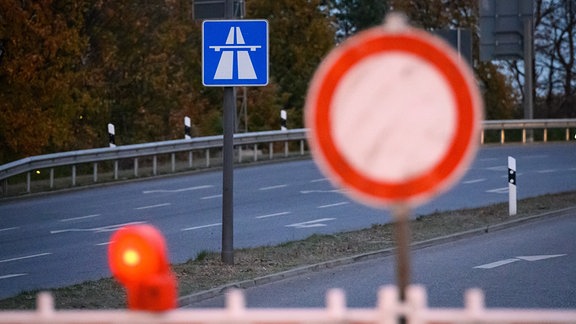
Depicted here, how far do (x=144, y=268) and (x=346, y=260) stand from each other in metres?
13.2

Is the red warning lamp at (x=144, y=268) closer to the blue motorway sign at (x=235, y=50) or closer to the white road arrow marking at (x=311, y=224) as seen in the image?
the blue motorway sign at (x=235, y=50)

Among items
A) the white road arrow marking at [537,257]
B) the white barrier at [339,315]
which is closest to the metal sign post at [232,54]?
the white road arrow marking at [537,257]

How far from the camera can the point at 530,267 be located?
53.9 ft

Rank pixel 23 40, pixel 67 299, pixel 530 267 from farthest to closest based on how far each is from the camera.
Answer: pixel 23 40 → pixel 530 267 → pixel 67 299

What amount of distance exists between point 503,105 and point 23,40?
3378 cm

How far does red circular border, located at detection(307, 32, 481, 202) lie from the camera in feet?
14.4

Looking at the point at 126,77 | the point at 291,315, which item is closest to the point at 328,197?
the point at 126,77

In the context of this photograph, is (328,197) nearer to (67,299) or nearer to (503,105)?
(67,299)

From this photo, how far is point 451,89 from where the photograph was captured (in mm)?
4441

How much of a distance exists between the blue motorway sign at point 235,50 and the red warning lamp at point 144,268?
1191cm

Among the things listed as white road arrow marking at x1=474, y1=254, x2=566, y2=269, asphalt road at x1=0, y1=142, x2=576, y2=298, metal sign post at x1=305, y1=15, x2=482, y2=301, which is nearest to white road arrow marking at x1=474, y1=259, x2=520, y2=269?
white road arrow marking at x1=474, y1=254, x2=566, y2=269

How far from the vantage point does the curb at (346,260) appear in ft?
45.9

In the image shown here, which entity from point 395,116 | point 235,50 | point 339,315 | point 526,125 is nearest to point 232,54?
point 235,50

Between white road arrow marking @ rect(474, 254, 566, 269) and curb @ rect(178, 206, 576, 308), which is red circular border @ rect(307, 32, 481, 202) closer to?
curb @ rect(178, 206, 576, 308)
